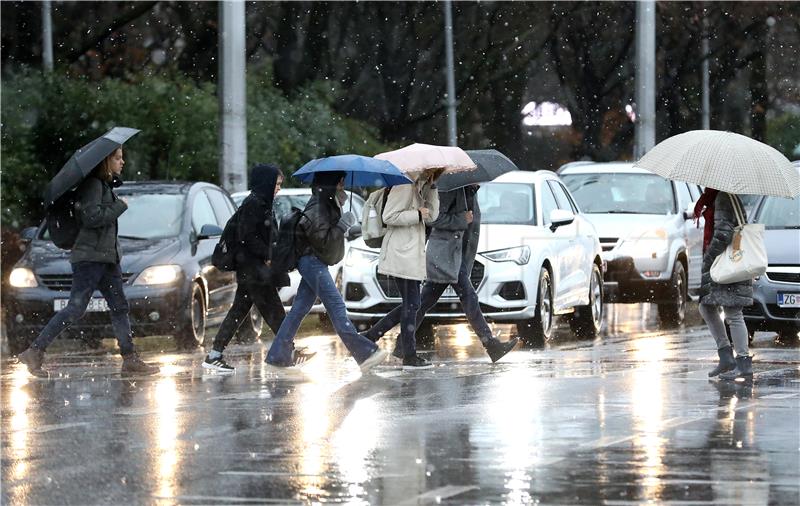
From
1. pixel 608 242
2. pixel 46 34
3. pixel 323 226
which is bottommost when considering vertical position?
pixel 608 242

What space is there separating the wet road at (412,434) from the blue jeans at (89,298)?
350 millimetres

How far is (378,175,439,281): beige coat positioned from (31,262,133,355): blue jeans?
200 cm

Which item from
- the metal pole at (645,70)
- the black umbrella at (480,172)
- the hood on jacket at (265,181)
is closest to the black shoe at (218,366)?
the hood on jacket at (265,181)

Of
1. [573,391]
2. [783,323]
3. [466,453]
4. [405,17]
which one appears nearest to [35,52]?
[405,17]

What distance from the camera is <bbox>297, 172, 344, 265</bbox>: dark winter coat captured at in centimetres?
1417

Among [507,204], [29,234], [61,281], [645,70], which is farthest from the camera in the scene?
[645,70]

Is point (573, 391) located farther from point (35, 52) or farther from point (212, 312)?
point (35, 52)

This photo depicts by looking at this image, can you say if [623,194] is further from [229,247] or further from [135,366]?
[135,366]

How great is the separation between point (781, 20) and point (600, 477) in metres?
36.4

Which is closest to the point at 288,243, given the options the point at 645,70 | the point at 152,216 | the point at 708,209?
the point at 708,209

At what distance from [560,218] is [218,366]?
13.8ft

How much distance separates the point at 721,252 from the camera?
13.2 metres

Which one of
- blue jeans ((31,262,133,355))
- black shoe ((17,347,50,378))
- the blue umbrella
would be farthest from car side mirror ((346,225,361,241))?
black shoe ((17,347,50,378))

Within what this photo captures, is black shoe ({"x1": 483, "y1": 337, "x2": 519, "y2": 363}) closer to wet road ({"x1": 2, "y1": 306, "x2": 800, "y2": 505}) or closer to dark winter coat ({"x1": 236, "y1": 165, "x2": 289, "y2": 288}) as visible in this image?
wet road ({"x1": 2, "y1": 306, "x2": 800, "y2": 505})
